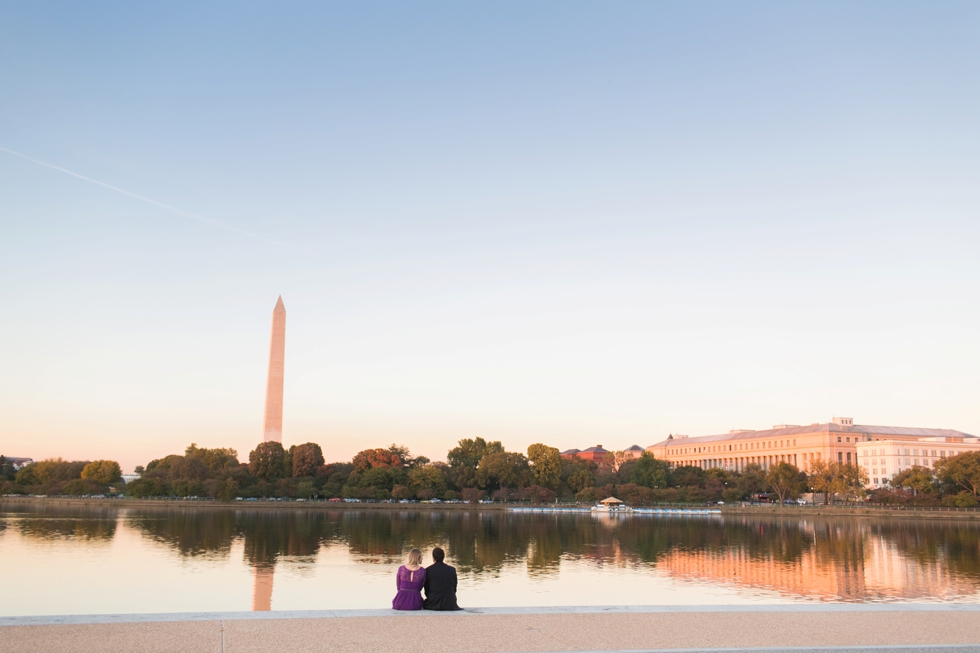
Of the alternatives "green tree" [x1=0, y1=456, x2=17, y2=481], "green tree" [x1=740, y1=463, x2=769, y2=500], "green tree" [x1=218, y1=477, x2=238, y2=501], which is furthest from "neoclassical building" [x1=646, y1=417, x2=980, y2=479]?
"green tree" [x1=0, y1=456, x2=17, y2=481]

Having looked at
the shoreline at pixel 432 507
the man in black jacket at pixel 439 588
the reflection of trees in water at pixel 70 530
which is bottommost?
the shoreline at pixel 432 507

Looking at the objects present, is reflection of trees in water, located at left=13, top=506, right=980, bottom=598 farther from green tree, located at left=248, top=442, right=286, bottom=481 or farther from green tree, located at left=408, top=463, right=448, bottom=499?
green tree, located at left=408, top=463, right=448, bottom=499

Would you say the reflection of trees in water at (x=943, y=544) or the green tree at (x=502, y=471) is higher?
the green tree at (x=502, y=471)

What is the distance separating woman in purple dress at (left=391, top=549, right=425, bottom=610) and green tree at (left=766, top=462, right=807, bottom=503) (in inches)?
4016

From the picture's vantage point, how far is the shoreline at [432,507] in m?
86.2

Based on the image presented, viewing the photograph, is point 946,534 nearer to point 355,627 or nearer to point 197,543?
point 197,543

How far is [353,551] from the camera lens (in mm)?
39031

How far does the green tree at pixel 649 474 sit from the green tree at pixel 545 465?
12.0 m

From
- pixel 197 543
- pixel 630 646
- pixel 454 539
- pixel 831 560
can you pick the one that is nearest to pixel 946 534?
pixel 831 560

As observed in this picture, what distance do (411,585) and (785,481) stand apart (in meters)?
103

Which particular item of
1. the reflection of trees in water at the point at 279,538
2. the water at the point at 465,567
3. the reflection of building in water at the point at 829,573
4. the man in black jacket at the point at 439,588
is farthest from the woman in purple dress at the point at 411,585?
the reflection of trees in water at the point at 279,538

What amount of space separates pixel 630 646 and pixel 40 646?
672cm

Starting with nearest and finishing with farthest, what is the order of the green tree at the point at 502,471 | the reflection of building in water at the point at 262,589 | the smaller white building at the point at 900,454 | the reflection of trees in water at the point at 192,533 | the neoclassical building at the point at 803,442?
1. the reflection of building in water at the point at 262,589
2. the reflection of trees in water at the point at 192,533
3. the green tree at the point at 502,471
4. the smaller white building at the point at 900,454
5. the neoclassical building at the point at 803,442

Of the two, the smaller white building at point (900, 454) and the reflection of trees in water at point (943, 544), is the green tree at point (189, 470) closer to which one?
the reflection of trees in water at point (943, 544)
